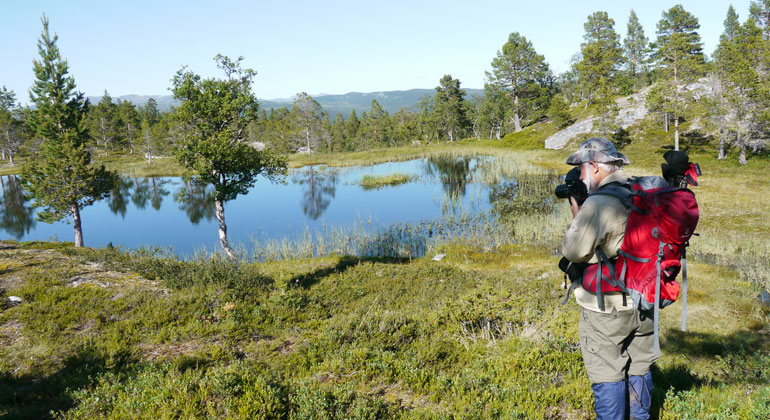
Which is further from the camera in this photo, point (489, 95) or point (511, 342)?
point (489, 95)

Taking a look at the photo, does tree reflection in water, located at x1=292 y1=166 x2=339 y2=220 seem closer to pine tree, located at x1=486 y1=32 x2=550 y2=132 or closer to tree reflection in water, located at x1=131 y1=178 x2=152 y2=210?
tree reflection in water, located at x1=131 y1=178 x2=152 y2=210

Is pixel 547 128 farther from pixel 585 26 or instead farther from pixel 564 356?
pixel 564 356

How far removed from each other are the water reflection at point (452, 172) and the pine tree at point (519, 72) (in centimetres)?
2139

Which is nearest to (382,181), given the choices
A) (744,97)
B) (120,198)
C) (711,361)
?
(120,198)

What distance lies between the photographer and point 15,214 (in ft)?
110

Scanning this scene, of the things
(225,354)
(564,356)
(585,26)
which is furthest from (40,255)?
(585,26)

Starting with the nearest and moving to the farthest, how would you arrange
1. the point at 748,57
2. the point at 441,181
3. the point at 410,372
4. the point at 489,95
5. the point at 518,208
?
the point at 410,372 < the point at 518,208 < the point at 748,57 < the point at 441,181 < the point at 489,95

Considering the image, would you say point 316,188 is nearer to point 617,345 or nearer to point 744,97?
point 744,97

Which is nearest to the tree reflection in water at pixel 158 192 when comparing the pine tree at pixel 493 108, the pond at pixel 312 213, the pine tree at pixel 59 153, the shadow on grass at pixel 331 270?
the pond at pixel 312 213

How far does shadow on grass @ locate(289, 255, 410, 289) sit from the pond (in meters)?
1.74

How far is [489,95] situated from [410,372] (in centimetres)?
6879

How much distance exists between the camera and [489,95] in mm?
67812

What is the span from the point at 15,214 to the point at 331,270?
36.1 metres

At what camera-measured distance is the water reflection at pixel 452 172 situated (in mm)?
32037
